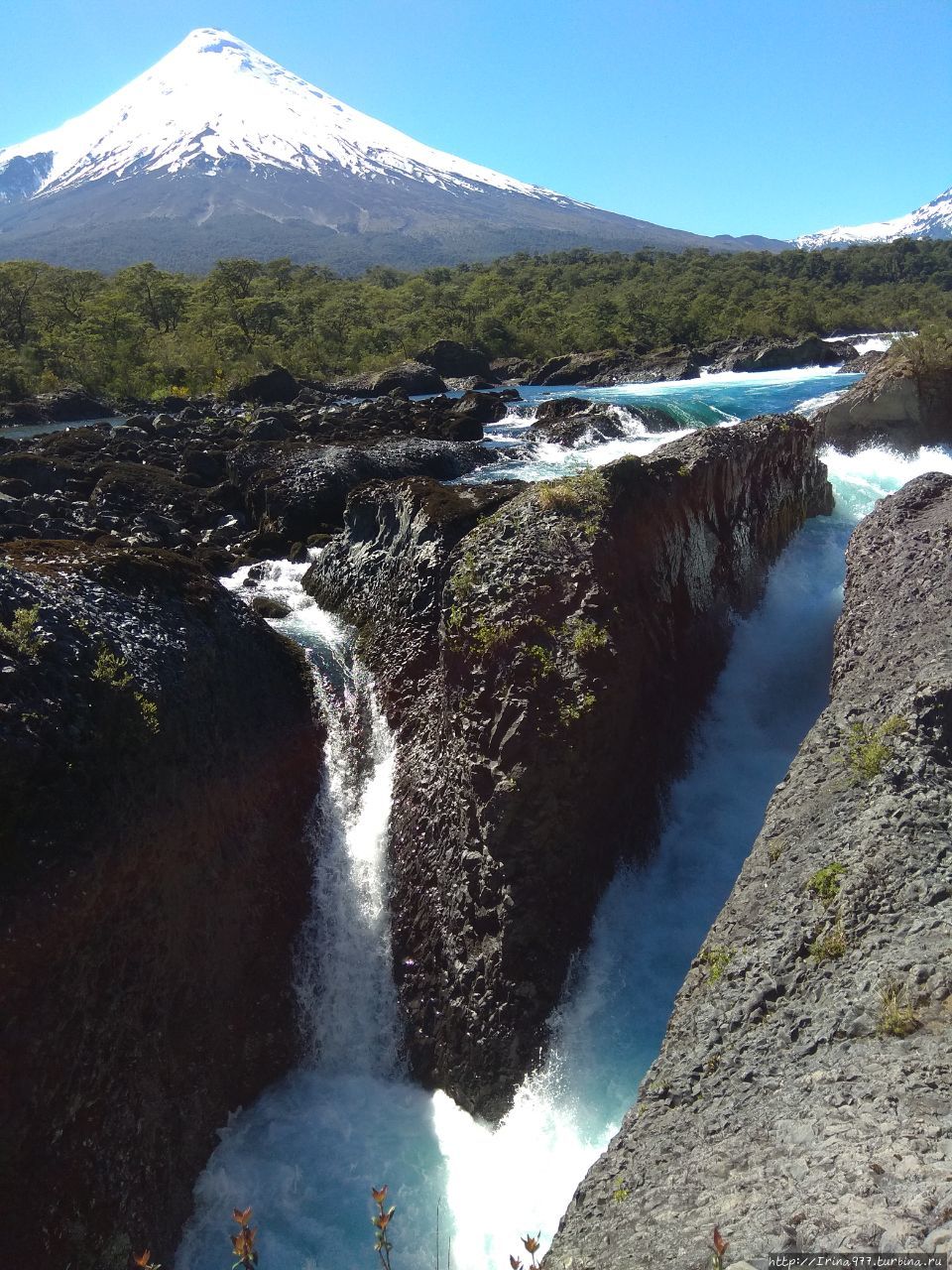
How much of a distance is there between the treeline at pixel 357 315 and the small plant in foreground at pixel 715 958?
136 feet

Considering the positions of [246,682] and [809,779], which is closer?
[809,779]

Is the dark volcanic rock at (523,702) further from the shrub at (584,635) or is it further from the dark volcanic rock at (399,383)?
the dark volcanic rock at (399,383)

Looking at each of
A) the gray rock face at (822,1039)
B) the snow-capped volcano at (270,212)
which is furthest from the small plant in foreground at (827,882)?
the snow-capped volcano at (270,212)

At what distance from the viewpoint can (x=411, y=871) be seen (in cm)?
796

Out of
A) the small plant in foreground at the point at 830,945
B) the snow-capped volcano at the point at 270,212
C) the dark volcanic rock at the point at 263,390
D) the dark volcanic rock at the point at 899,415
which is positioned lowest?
the small plant in foreground at the point at 830,945

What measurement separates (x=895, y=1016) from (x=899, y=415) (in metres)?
20.0

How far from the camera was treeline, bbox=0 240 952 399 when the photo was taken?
44438 mm

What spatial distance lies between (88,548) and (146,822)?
3.89 metres

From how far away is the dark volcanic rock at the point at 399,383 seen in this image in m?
41.6

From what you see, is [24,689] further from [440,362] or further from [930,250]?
[930,250]

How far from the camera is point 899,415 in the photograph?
797 inches

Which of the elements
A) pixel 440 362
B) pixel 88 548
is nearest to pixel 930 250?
pixel 440 362

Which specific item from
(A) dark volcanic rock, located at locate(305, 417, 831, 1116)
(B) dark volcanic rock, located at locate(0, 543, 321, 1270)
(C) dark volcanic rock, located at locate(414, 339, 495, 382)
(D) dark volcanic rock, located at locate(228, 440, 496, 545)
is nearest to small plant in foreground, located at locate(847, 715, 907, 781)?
(A) dark volcanic rock, located at locate(305, 417, 831, 1116)

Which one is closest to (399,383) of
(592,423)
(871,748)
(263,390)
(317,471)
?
(263,390)
